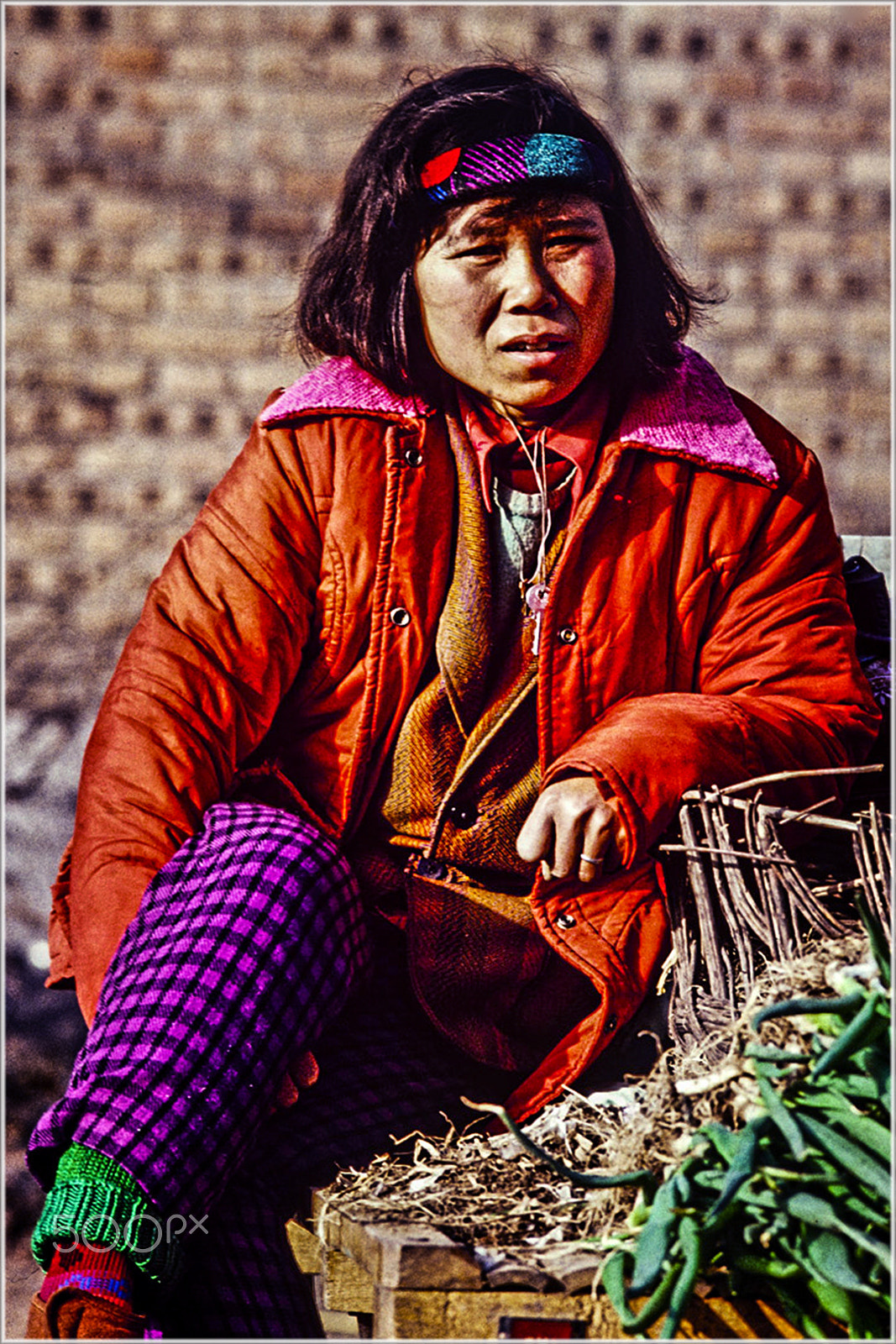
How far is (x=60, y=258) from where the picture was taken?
115 inches

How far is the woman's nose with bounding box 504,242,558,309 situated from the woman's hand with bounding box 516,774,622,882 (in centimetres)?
65

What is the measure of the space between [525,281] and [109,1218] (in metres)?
1.31

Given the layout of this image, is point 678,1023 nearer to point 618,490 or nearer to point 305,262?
point 618,490

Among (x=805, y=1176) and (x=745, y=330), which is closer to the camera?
(x=805, y=1176)

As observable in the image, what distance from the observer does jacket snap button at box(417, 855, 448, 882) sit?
7.43ft

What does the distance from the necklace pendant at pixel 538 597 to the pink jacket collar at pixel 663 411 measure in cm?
24

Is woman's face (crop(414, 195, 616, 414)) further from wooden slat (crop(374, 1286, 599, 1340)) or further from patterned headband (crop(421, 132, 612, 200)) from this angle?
wooden slat (crop(374, 1286, 599, 1340))

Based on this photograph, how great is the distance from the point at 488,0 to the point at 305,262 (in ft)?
1.61

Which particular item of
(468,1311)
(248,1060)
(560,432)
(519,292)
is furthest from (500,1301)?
(519,292)

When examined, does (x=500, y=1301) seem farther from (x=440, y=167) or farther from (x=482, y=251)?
(x=440, y=167)

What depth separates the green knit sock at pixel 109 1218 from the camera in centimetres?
182

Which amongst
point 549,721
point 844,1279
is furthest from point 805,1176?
point 549,721
